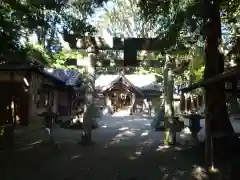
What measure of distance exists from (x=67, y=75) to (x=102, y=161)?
60.7 ft

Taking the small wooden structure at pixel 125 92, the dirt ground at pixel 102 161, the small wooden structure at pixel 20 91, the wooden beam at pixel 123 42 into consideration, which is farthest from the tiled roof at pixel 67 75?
the wooden beam at pixel 123 42

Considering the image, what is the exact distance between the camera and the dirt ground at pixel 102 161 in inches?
317

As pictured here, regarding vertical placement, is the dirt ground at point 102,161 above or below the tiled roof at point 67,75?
below

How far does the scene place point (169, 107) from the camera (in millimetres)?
13031

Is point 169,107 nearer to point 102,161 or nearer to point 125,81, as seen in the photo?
point 102,161

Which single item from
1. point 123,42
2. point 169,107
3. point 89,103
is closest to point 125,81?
point 169,107

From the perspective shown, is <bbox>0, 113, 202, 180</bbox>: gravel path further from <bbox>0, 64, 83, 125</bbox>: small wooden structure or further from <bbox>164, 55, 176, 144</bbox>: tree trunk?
<bbox>0, 64, 83, 125</bbox>: small wooden structure

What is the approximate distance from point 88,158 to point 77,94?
68.1 feet

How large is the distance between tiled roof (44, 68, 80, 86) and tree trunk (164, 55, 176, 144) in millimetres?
12330

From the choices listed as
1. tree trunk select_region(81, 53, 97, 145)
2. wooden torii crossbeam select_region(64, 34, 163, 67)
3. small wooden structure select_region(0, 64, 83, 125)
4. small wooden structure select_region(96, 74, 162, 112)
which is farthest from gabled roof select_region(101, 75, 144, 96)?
wooden torii crossbeam select_region(64, 34, 163, 67)

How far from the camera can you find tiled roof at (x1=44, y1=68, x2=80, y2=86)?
83.5 ft

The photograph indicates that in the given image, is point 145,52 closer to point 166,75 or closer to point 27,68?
point 166,75

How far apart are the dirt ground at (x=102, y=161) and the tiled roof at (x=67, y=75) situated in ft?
41.6

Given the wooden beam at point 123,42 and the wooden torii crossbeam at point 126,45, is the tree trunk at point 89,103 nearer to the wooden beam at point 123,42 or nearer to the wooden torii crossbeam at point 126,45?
the wooden torii crossbeam at point 126,45
